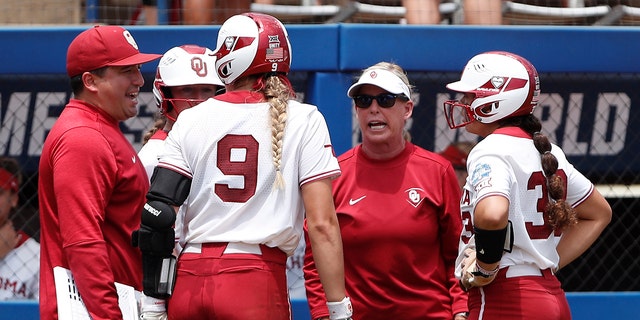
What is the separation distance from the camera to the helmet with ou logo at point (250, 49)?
357cm

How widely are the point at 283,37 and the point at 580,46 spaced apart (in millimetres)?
2778

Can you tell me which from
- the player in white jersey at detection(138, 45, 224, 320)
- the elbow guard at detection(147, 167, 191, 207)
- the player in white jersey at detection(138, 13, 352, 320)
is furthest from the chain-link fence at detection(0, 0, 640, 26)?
the elbow guard at detection(147, 167, 191, 207)

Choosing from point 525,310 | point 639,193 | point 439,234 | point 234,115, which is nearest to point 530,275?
point 525,310

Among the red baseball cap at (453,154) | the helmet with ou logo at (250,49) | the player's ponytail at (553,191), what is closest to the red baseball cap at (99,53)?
the helmet with ou logo at (250,49)

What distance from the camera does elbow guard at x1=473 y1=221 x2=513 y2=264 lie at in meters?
3.56

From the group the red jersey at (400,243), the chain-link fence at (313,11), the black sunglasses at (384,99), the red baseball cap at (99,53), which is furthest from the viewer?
the chain-link fence at (313,11)

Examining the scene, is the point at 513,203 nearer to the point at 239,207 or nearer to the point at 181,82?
the point at 239,207

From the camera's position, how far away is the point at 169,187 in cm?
341

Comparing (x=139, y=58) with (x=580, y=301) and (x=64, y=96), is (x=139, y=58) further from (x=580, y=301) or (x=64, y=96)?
(x=580, y=301)

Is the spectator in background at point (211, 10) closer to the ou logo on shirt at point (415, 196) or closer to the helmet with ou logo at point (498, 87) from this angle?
the ou logo on shirt at point (415, 196)

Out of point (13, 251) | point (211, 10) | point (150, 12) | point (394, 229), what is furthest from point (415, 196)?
point (13, 251)

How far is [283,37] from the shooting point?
3.67 m

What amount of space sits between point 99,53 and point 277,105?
0.80 meters

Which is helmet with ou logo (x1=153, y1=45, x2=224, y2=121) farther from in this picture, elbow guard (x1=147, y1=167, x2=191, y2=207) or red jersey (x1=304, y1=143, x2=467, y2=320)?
elbow guard (x1=147, y1=167, x2=191, y2=207)
